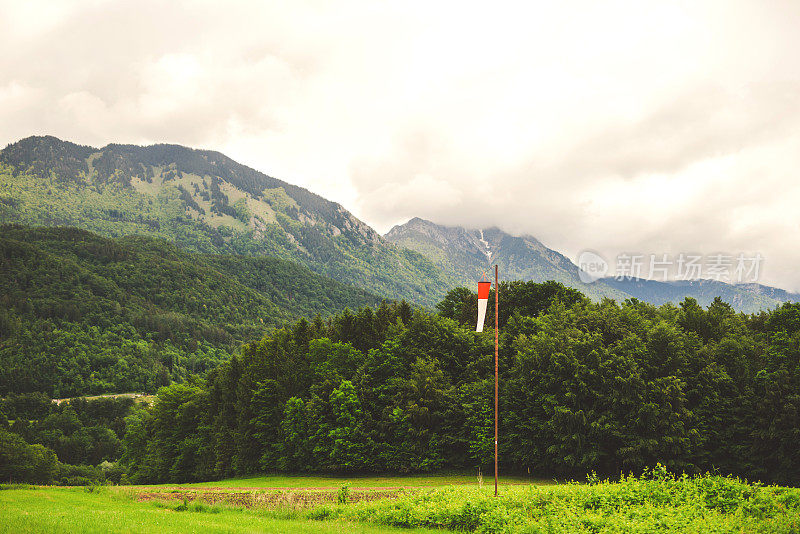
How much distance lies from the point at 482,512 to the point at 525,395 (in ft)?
94.6

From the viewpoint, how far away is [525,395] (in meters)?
47.8

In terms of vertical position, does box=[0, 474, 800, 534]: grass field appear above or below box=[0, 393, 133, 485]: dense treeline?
above

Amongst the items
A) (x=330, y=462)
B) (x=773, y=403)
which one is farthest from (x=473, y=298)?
(x=773, y=403)

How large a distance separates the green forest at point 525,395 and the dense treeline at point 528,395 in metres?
0.15

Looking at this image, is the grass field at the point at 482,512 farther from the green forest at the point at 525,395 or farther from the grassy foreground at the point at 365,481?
the green forest at the point at 525,395

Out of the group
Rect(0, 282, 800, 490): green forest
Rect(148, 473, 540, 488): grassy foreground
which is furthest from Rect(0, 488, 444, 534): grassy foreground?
Rect(0, 282, 800, 490): green forest

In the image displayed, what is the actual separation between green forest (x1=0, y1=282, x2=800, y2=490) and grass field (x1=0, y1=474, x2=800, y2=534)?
825 inches

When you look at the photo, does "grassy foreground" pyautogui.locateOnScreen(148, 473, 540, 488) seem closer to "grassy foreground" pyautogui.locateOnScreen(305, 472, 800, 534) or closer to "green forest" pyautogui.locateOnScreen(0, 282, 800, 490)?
"green forest" pyautogui.locateOnScreen(0, 282, 800, 490)

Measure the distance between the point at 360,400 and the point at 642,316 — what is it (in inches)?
1274

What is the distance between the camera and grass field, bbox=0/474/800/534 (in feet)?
55.5

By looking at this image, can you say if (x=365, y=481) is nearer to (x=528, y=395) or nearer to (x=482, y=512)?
(x=528, y=395)

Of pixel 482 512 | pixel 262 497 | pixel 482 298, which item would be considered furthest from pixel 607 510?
pixel 262 497

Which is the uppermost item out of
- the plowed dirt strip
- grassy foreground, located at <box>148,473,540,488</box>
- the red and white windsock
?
the red and white windsock

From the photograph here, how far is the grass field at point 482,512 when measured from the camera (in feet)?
55.5
